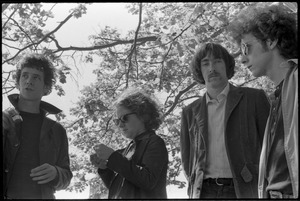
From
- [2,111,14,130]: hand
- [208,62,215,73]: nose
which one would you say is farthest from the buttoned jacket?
[2,111,14,130]: hand

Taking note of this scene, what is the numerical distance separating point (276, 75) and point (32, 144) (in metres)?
1.48

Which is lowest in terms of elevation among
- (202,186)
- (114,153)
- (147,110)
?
(202,186)

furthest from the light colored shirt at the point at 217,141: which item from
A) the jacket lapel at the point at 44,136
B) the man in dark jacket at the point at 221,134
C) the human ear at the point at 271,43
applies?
the jacket lapel at the point at 44,136

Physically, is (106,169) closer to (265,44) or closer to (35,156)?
(35,156)

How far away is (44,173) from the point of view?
298cm

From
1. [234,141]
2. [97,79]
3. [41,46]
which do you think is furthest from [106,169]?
[97,79]

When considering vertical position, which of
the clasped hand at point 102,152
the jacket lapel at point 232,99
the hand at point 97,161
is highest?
the jacket lapel at point 232,99

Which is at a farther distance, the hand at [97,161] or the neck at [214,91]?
the neck at [214,91]

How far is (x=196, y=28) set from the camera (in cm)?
713

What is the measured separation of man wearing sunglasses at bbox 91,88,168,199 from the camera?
298 cm

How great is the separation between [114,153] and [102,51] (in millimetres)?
7158

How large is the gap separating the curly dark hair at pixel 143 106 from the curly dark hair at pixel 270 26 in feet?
2.66

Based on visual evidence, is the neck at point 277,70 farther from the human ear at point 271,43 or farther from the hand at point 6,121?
the hand at point 6,121

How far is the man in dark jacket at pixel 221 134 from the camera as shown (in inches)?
116
